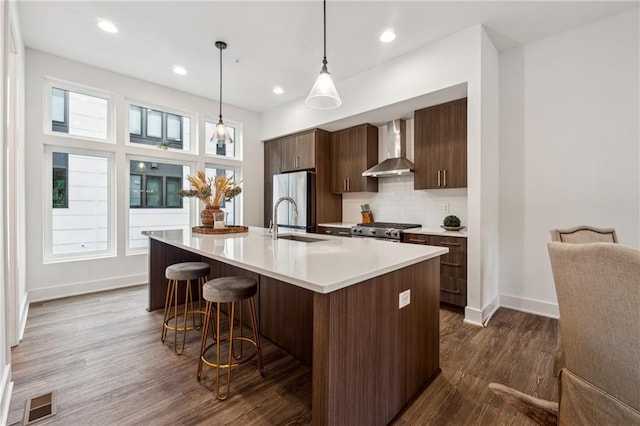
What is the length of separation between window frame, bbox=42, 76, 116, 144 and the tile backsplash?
379 cm

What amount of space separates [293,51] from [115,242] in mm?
3612

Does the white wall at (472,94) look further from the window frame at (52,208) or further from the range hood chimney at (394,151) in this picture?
the window frame at (52,208)

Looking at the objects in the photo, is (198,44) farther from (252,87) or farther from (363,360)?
(363,360)

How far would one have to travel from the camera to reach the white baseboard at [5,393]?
1535 millimetres

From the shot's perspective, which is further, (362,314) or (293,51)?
(293,51)

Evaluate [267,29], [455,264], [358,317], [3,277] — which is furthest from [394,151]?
[3,277]

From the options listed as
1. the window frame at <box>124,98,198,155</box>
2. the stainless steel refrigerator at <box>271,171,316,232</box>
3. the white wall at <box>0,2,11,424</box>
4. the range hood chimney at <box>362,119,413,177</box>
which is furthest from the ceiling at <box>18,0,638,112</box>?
the stainless steel refrigerator at <box>271,171,316,232</box>

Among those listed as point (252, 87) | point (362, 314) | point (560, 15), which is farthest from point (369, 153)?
point (362, 314)

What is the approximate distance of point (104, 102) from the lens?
13.3ft

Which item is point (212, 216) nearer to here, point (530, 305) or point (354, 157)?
point (354, 157)

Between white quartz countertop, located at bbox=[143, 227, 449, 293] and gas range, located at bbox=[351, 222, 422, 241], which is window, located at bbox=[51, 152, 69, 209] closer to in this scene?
white quartz countertop, located at bbox=[143, 227, 449, 293]

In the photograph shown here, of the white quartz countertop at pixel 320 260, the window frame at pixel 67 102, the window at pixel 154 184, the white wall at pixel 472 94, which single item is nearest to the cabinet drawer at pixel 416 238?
the white wall at pixel 472 94

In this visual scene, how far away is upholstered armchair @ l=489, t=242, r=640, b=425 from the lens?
76 cm

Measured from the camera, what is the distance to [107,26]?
9.76 feet
